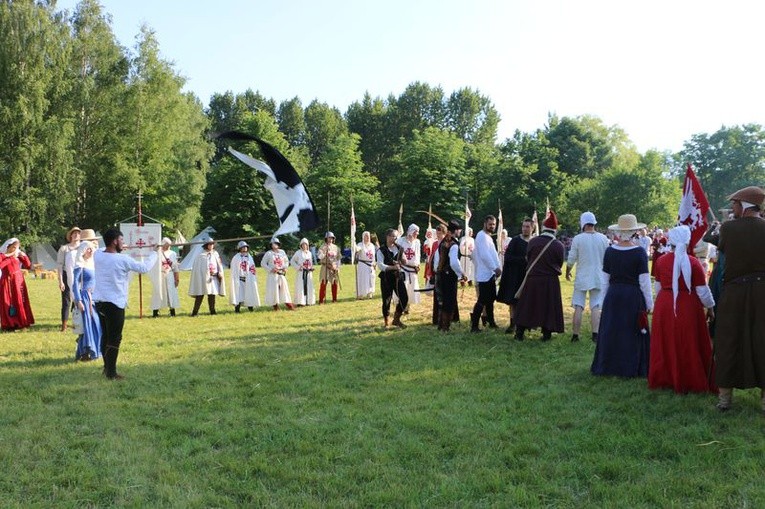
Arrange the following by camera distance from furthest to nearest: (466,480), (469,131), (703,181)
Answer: (703,181)
(469,131)
(466,480)

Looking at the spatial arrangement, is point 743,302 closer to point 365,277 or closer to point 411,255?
point 411,255

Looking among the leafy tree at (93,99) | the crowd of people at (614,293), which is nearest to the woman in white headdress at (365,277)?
the crowd of people at (614,293)

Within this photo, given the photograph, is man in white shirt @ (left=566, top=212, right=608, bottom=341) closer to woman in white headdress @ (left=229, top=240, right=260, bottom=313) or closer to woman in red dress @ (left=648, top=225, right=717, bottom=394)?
woman in red dress @ (left=648, top=225, right=717, bottom=394)

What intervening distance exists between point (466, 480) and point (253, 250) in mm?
42198

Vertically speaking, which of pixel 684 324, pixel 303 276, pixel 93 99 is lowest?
pixel 684 324

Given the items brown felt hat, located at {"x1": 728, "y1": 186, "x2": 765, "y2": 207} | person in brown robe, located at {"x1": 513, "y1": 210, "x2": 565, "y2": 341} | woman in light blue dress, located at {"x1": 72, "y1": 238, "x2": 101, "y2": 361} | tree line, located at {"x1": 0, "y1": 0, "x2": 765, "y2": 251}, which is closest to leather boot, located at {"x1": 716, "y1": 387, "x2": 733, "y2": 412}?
brown felt hat, located at {"x1": 728, "y1": 186, "x2": 765, "y2": 207}

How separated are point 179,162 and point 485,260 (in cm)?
3554

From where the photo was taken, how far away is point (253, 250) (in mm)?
45500

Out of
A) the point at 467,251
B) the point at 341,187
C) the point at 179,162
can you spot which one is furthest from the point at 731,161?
the point at 467,251

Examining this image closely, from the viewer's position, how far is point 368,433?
5.64m

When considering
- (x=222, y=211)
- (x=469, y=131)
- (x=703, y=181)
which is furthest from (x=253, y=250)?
(x=703, y=181)

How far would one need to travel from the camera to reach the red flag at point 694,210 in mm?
6590

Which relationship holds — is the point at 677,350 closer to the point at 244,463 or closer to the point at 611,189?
the point at 244,463

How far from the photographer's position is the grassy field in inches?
172
